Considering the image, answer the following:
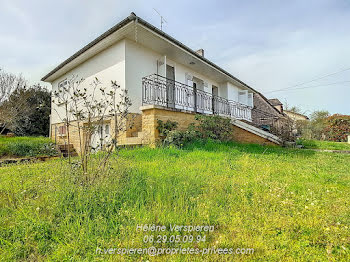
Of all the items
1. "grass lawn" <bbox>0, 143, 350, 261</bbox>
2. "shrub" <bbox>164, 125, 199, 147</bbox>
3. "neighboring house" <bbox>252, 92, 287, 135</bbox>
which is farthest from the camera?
"neighboring house" <bbox>252, 92, 287, 135</bbox>

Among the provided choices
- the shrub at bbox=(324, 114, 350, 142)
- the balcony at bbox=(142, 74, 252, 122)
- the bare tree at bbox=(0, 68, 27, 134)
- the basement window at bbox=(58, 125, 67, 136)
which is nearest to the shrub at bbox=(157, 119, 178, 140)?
the balcony at bbox=(142, 74, 252, 122)

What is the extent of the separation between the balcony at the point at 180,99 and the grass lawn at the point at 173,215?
16.3ft

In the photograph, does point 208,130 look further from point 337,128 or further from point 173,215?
point 337,128

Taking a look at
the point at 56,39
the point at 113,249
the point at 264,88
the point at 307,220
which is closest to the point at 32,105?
the point at 56,39

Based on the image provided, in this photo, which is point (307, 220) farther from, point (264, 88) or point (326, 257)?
point (264, 88)

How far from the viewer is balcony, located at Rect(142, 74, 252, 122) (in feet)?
24.7

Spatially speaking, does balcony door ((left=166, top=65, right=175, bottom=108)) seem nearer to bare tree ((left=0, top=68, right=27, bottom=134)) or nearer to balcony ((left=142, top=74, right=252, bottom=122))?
balcony ((left=142, top=74, right=252, bottom=122))

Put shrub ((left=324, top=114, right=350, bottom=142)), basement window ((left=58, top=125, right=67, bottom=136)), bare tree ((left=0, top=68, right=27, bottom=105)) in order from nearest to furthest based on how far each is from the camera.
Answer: basement window ((left=58, top=125, right=67, bottom=136))
bare tree ((left=0, top=68, right=27, bottom=105))
shrub ((left=324, top=114, right=350, bottom=142))

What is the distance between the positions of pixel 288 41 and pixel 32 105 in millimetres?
21030

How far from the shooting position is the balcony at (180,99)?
752cm

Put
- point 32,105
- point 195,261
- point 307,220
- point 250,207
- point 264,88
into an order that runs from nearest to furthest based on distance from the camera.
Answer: point 195,261 < point 307,220 < point 250,207 < point 32,105 < point 264,88

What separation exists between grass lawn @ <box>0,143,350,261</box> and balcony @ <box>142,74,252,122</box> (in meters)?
4.96

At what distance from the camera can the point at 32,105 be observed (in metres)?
15.6

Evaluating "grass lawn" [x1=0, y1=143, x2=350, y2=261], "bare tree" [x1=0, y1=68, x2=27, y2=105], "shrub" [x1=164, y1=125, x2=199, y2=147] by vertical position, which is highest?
"bare tree" [x1=0, y1=68, x2=27, y2=105]
